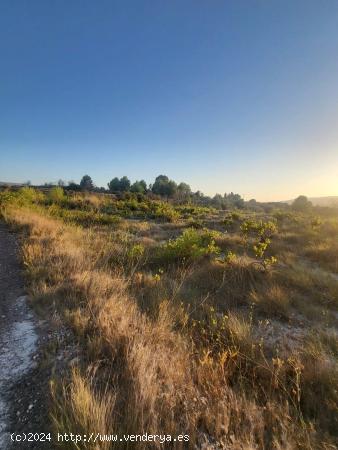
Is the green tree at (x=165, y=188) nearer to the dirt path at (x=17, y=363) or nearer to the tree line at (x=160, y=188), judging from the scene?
the tree line at (x=160, y=188)

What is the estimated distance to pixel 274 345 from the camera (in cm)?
295

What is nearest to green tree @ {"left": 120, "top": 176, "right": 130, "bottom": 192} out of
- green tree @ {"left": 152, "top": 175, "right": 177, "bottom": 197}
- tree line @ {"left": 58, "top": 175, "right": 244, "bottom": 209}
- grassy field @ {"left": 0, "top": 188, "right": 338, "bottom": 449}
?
tree line @ {"left": 58, "top": 175, "right": 244, "bottom": 209}

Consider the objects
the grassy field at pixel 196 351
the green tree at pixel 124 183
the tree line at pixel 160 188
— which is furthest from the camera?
the green tree at pixel 124 183

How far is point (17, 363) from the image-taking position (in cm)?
217

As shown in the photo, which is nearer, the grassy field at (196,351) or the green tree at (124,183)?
the grassy field at (196,351)

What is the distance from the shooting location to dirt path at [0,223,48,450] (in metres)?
1.63

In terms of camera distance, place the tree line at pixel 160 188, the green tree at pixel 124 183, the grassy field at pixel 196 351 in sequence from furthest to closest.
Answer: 1. the green tree at pixel 124 183
2. the tree line at pixel 160 188
3. the grassy field at pixel 196 351

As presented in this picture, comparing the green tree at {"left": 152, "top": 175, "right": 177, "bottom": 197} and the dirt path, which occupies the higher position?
the green tree at {"left": 152, "top": 175, "right": 177, "bottom": 197}

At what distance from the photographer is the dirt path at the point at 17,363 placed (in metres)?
1.63

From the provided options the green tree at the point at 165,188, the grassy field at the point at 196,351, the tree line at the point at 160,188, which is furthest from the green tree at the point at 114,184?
the grassy field at the point at 196,351

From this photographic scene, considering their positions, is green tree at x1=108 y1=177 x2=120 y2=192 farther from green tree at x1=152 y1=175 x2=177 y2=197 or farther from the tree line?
green tree at x1=152 y1=175 x2=177 y2=197

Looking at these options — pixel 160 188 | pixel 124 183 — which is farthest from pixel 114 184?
pixel 160 188

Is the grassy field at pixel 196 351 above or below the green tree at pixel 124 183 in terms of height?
below

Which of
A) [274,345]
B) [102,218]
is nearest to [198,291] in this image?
[274,345]
